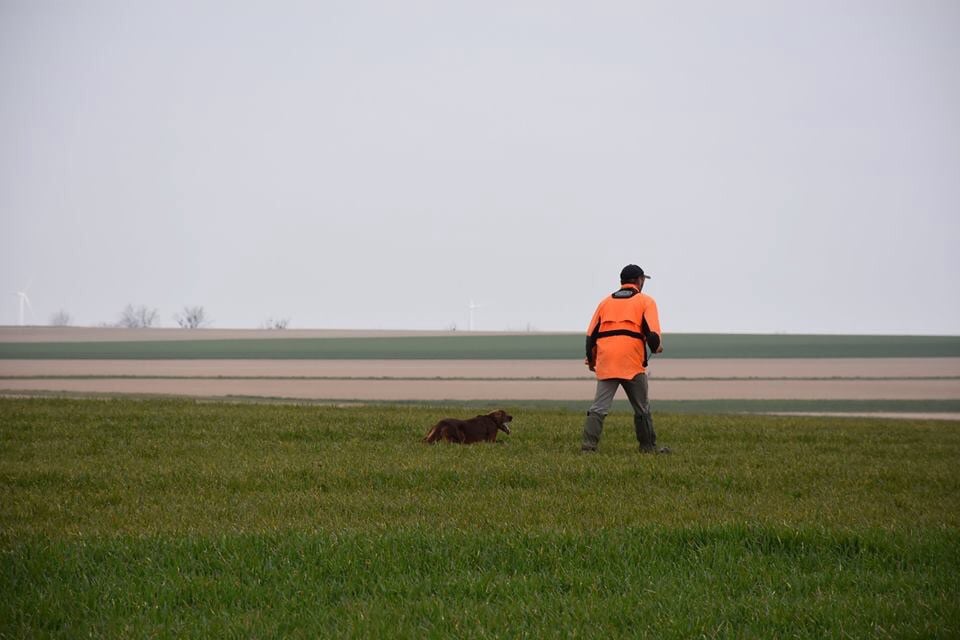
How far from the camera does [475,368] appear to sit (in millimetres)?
48125

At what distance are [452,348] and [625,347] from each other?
5296 centimetres

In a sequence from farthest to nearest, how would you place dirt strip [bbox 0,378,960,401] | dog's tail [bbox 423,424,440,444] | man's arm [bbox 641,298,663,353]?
1. dirt strip [bbox 0,378,960,401]
2. dog's tail [bbox 423,424,440,444]
3. man's arm [bbox 641,298,663,353]

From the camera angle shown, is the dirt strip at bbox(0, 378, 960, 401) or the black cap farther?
the dirt strip at bbox(0, 378, 960, 401)

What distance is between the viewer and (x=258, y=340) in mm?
77938

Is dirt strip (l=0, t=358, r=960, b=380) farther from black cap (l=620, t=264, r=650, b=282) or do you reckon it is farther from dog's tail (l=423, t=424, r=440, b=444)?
black cap (l=620, t=264, r=650, b=282)

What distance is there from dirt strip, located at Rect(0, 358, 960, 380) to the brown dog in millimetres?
24288

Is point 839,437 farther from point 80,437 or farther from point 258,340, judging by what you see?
point 258,340

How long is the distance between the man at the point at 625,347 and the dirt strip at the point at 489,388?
1440cm

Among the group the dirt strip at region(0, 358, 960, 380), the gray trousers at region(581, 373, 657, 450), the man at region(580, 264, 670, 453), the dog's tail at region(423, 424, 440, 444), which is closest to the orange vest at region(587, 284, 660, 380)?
the man at region(580, 264, 670, 453)

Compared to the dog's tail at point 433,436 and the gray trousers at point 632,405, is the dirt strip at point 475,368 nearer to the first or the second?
the dog's tail at point 433,436

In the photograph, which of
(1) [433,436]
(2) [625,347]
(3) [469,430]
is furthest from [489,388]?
(2) [625,347]

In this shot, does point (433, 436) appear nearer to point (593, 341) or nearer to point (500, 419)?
point (500, 419)

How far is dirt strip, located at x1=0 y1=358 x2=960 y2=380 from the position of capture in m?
43.3

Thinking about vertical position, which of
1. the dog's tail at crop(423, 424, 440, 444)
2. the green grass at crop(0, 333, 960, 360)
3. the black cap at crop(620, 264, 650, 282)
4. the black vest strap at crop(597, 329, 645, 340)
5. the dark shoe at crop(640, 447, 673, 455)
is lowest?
the dark shoe at crop(640, 447, 673, 455)
